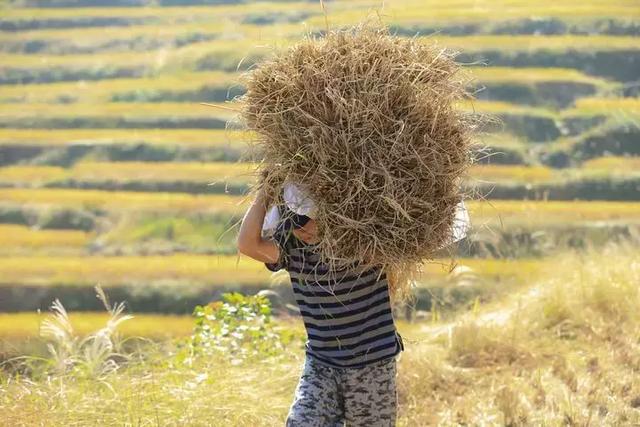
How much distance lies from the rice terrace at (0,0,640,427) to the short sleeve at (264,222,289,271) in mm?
30

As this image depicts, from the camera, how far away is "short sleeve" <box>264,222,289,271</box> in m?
Answer: 2.46

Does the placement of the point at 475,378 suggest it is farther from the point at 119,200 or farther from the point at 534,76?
the point at 534,76

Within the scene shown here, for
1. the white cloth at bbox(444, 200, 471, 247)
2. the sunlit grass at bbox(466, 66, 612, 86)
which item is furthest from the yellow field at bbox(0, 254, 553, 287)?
the white cloth at bbox(444, 200, 471, 247)

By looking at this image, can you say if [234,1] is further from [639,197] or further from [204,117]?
[639,197]

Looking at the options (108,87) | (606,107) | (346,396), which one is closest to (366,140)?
(346,396)

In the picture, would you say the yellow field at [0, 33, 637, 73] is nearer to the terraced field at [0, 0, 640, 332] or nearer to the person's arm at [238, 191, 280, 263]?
the terraced field at [0, 0, 640, 332]

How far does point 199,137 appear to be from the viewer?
7.81m

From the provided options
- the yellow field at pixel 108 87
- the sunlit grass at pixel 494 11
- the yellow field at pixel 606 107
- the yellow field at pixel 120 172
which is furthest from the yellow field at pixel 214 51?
the yellow field at pixel 120 172

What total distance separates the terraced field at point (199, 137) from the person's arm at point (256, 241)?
9.31 ft

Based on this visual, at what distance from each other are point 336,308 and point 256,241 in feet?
0.86

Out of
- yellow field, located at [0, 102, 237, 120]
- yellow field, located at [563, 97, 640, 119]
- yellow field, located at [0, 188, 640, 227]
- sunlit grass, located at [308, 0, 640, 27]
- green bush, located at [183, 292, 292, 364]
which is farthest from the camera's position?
sunlit grass, located at [308, 0, 640, 27]

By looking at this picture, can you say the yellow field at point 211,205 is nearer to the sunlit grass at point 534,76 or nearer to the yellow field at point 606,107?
the yellow field at point 606,107

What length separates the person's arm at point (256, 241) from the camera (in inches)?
97.8

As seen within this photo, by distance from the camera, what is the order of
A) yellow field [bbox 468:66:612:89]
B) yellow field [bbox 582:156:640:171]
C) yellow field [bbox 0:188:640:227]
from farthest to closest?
yellow field [bbox 468:66:612:89]
yellow field [bbox 582:156:640:171]
yellow field [bbox 0:188:640:227]
